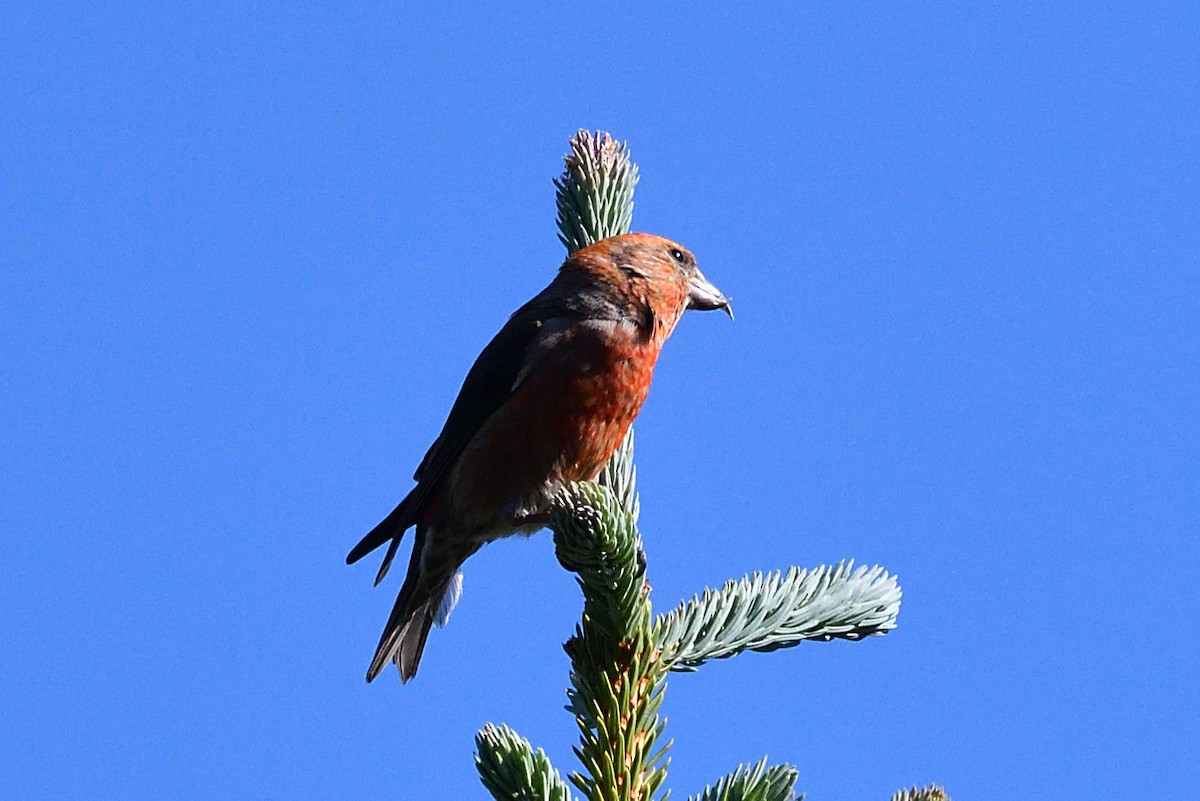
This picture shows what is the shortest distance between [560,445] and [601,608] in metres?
1.70

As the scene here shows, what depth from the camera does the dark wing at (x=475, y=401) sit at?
13.4 feet

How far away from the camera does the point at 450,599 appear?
4355 millimetres

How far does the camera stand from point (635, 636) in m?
2.19

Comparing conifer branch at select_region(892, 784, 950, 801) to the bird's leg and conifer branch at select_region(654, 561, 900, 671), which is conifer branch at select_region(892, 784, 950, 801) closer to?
conifer branch at select_region(654, 561, 900, 671)

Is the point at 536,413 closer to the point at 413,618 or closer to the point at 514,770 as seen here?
the point at 413,618

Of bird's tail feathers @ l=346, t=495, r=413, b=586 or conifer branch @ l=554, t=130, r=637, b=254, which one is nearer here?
conifer branch @ l=554, t=130, r=637, b=254

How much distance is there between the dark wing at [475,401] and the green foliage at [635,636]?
1577 millimetres

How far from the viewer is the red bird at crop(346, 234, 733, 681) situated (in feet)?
12.6

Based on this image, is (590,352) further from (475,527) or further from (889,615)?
(889,615)

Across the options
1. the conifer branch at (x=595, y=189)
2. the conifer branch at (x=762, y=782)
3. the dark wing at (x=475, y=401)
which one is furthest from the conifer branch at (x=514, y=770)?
the dark wing at (x=475, y=401)

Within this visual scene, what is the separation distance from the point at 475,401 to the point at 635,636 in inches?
82.7

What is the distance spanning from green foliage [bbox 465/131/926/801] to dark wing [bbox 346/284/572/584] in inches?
62.1

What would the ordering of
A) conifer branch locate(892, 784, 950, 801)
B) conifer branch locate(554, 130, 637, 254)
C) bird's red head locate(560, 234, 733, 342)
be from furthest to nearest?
1. bird's red head locate(560, 234, 733, 342)
2. conifer branch locate(554, 130, 637, 254)
3. conifer branch locate(892, 784, 950, 801)

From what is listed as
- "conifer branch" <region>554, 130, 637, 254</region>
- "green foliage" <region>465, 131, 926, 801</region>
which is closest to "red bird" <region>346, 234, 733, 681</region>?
"conifer branch" <region>554, 130, 637, 254</region>
